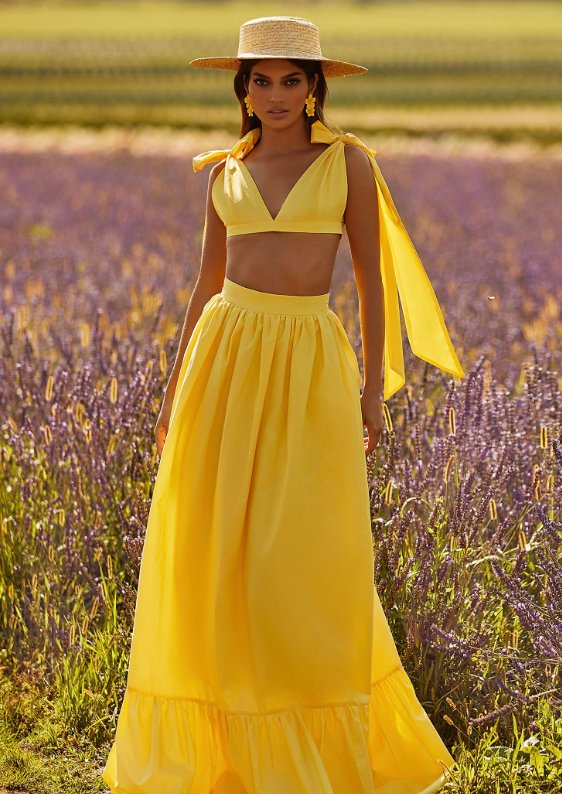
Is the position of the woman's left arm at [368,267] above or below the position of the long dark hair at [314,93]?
below

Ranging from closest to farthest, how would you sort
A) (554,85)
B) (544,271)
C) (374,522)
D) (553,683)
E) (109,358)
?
(553,683)
(374,522)
(109,358)
(544,271)
(554,85)

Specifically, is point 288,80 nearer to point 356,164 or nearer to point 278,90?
point 278,90

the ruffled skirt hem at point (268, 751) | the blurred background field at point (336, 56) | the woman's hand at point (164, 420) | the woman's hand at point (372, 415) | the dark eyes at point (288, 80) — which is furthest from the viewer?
the blurred background field at point (336, 56)

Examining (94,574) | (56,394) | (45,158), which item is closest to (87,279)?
(56,394)

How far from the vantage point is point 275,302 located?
215cm

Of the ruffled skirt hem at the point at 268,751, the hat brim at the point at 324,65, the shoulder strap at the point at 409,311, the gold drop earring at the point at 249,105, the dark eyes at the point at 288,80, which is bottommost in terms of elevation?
the ruffled skirt hem at the point at 268,751

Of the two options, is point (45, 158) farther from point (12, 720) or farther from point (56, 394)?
point (12, 720)

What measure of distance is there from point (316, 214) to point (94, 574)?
1448 millimetres

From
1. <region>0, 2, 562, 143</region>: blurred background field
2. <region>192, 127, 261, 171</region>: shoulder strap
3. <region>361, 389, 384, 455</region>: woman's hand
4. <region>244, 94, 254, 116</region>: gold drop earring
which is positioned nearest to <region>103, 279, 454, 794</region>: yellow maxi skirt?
<region>361, 389, 384, 455</region>: woman's hand

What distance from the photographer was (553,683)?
2.24 metres

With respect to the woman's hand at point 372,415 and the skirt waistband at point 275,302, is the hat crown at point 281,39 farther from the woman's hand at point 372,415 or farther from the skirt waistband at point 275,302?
the woman's hand at point 372,415

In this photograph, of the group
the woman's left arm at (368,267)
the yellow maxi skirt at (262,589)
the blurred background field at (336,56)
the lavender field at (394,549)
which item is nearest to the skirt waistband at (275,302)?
the yellow maxi skirt at (262,589)

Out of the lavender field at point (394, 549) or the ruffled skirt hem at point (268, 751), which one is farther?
the lavender field at point (394, 549)

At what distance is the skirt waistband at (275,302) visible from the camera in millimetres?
2154
